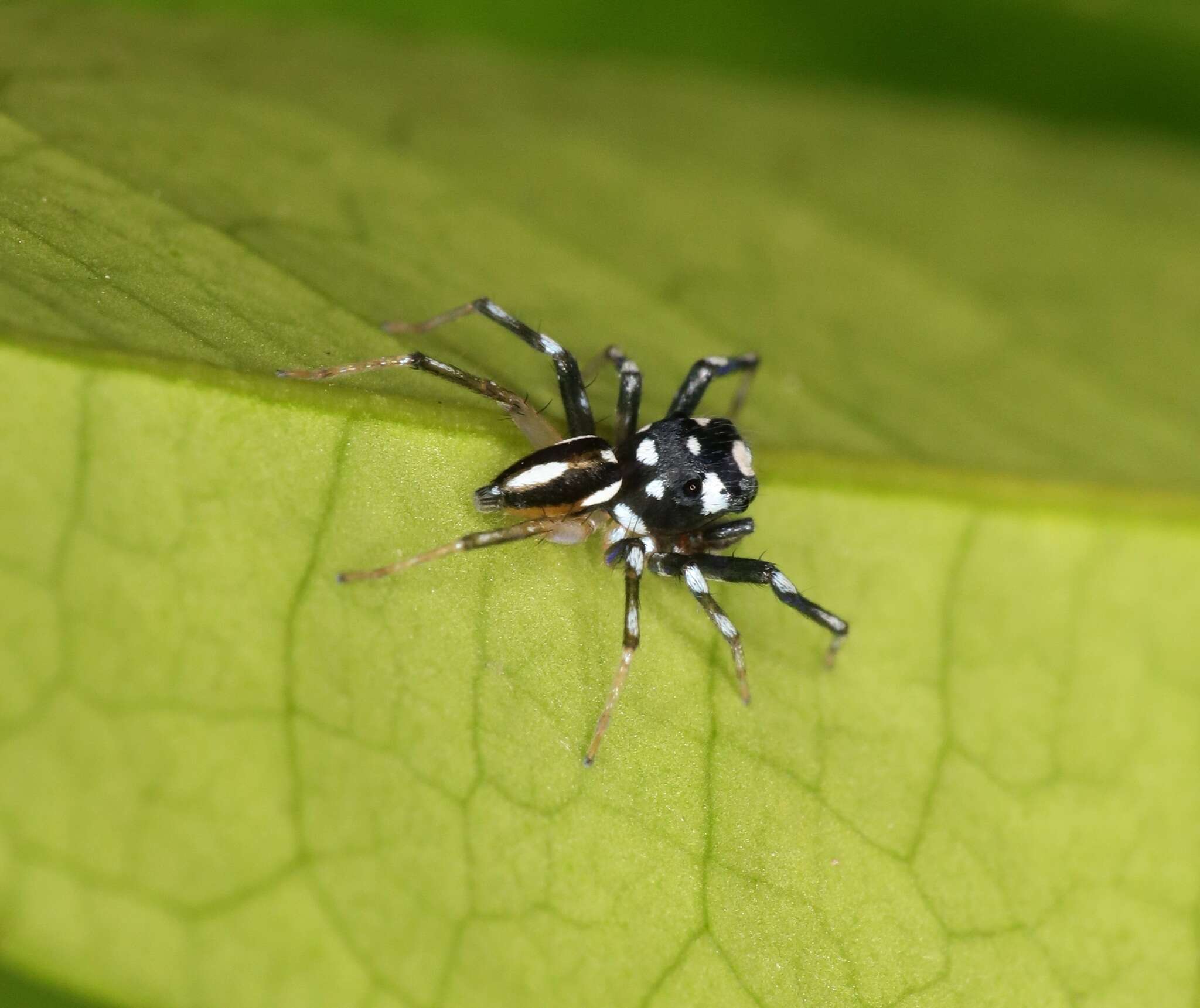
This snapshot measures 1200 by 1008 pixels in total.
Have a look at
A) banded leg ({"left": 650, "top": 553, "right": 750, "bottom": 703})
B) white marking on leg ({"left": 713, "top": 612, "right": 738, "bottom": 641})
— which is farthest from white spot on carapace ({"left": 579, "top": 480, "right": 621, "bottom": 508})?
white marking on leg ({"left": 713, "top": 612, "right": 738, "bottom": 641})

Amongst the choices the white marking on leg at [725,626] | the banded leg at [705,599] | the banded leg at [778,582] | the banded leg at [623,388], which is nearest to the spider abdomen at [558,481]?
the banded leg at [623,388]

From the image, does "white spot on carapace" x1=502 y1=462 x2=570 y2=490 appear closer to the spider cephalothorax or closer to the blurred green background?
the spider cephalothorax

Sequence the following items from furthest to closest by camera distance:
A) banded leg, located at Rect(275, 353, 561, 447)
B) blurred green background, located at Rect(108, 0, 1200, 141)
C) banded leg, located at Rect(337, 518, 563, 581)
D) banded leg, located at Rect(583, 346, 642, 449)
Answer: blurred green background, located at Rect(108, 0, 1200, 141), banded leg, located at Rect(583, 346, 642, 449), banded leg, located at Rect(275, 353, 561, 447), banded leg, located at Rect(337, 518, 563, 581)

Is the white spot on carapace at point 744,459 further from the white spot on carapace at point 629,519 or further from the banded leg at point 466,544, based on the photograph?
the banded leg at point 466,544

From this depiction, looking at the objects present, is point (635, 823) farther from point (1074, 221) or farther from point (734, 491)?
point (1074, 221)

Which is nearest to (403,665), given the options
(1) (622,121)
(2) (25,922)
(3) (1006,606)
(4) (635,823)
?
(4) (635,823)

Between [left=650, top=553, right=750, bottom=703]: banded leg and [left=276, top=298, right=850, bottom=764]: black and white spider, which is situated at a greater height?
[left=276, top=298, right=850, bottom=764]: black and white spider

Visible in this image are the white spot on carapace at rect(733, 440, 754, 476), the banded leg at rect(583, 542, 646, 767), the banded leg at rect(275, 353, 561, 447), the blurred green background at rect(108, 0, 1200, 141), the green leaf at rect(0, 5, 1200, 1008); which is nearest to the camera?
the green leaf at rect(0, 5, 1200, 1008)
